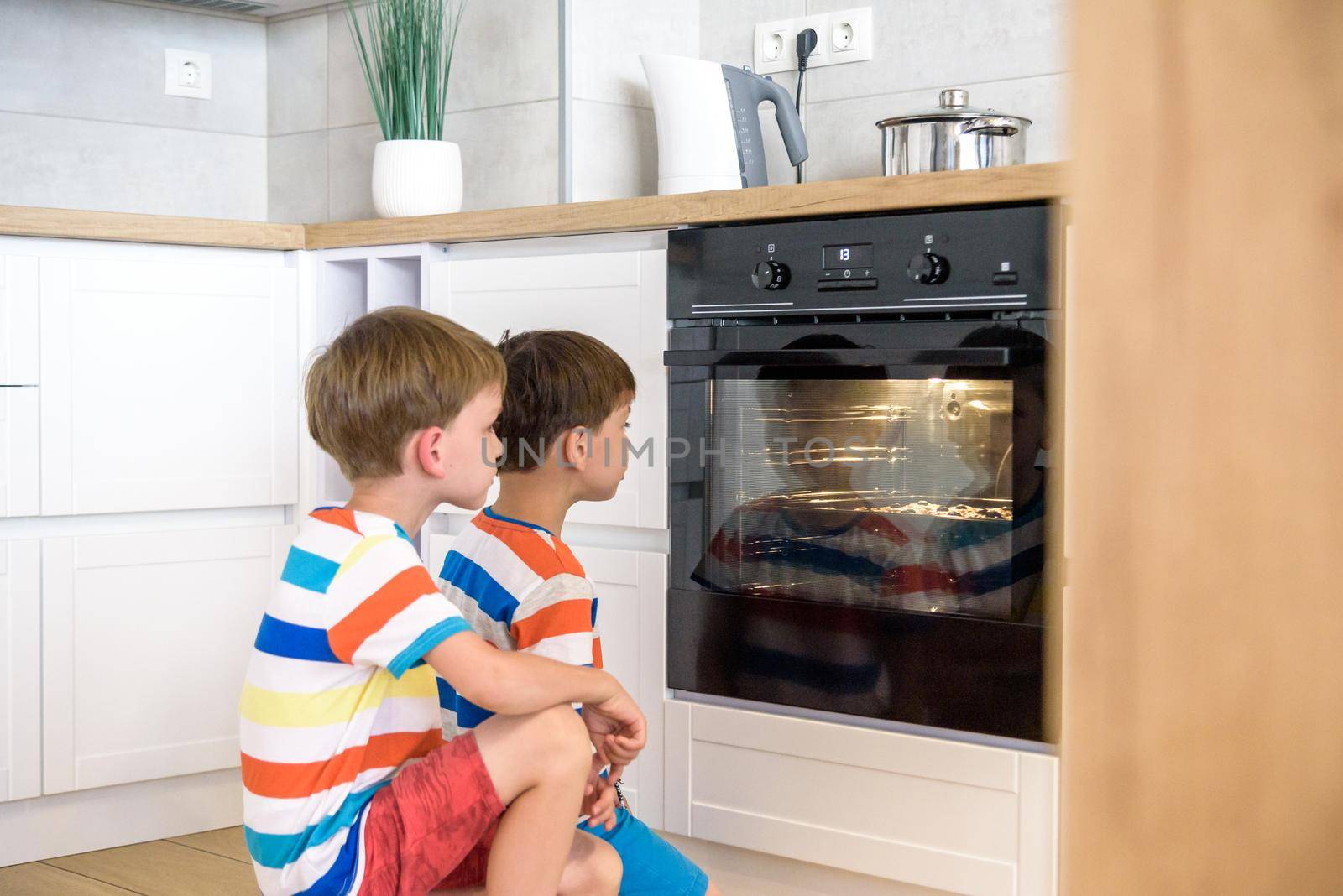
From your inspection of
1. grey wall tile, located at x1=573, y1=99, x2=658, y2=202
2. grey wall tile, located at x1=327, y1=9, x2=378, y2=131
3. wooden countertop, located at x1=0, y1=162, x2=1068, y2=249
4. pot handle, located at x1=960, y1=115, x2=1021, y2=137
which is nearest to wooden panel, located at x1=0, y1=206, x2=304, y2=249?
wooden countertop, located at x1=0, y1=162, x2=1068, y2=249

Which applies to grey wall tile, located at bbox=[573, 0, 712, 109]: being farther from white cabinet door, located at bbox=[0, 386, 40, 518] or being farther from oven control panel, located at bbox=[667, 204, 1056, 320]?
white cabinet door, located at bbox=[0, 386, 40, 518]

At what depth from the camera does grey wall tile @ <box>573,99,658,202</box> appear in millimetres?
2404

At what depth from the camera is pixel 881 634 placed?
63.7 inches

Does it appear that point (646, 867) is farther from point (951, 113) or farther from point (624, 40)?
point (624, 40)

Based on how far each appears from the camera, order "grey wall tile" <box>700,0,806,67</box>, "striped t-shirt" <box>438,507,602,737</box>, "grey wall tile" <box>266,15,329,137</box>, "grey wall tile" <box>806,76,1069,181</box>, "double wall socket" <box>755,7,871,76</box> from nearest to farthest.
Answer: "striped t-shirt" <box>438,507,602,737</box>
"grey wall tile" <box>806,76,1069,181</box>
"double wall socket" <box>755,7,871,76</box>
"grey wall tile" <box>700,0,806,67</box>
"grey wall tile" <box>266,15,329,137</box>

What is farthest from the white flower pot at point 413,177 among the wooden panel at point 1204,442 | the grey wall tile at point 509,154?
the wooden panel at point 1204,442

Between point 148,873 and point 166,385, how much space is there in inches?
29.5

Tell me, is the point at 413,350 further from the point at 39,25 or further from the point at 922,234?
the point at 39,25

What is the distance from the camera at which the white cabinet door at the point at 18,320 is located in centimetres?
192

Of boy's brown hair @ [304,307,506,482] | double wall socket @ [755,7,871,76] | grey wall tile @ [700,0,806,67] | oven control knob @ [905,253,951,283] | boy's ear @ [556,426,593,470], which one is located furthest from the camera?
grey wall tile @ [700,0,806,67]

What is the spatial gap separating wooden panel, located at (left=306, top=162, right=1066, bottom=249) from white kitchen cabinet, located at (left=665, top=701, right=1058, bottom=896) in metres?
0.65

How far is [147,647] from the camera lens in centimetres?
206

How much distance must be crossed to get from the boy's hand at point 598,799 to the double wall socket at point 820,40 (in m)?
1.49

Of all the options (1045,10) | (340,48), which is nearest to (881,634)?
(1045,10)
